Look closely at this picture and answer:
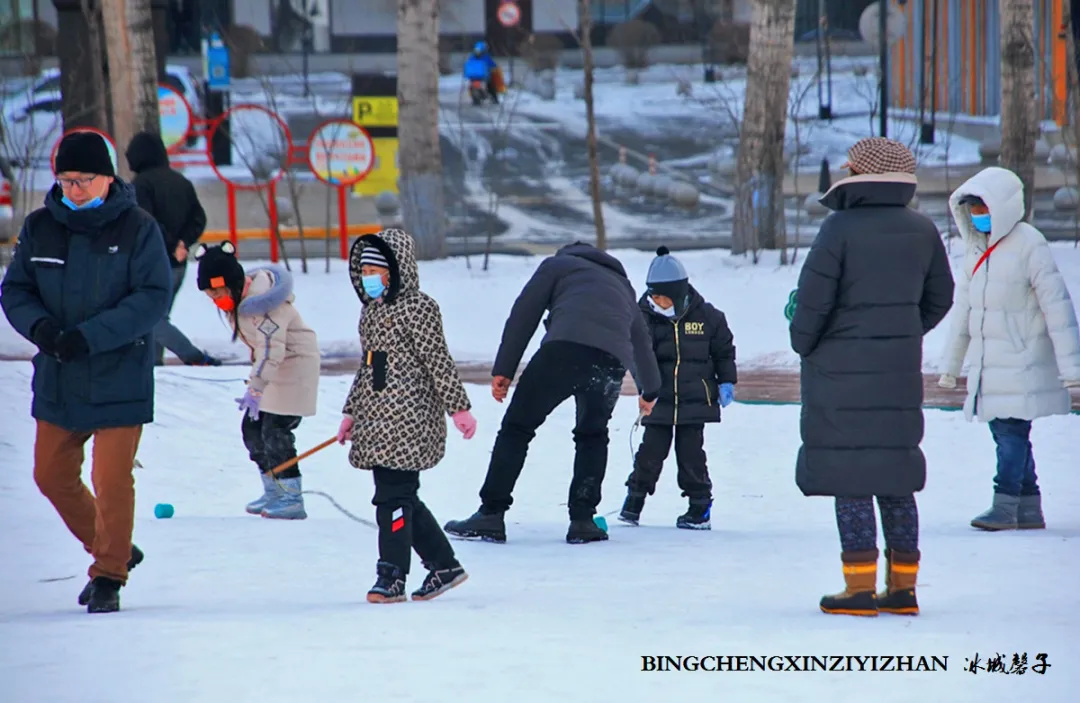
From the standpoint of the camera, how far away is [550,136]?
35.4 meters

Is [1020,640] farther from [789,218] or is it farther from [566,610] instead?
[789,218]

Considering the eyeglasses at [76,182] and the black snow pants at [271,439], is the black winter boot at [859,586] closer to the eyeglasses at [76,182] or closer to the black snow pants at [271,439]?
the eyeglasses at [76,182]

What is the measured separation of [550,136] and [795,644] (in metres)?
31.1

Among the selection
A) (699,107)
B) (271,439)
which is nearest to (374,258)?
(271,439)

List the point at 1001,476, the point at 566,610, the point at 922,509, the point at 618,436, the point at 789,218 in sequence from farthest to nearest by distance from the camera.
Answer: the point at 789,218
the point at 618,436
the point at 922,509
the point at 1001,476
the point at 566,610

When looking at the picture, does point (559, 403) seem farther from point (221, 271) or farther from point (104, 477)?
point (104, 477)

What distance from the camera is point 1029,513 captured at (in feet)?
24.7

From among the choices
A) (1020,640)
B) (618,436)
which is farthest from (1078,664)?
(618,436)

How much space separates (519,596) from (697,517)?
7.15 ft

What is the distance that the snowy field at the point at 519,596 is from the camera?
4445 millimetres

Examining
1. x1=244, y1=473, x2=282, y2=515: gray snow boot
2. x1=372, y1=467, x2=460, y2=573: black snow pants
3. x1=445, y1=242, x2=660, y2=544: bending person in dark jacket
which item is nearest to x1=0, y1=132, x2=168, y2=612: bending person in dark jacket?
x1=372, y1=467, x2=460, y2=573: black snow pants

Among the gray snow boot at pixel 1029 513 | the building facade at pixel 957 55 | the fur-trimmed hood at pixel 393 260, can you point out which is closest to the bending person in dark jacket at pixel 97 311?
the fur-trimmed hood at pixel 393 260

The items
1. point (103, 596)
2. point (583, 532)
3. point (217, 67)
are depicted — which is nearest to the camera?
point (103, 596)

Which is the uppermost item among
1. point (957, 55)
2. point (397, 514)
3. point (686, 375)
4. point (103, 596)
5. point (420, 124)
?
point (957, 55)
